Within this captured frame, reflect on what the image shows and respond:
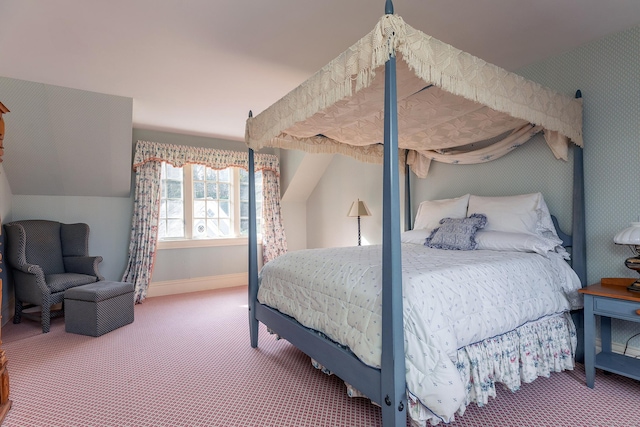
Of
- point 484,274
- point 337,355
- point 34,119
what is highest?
point 34,119

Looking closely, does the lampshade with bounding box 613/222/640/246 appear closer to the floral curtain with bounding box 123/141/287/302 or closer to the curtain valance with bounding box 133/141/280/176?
the curtain valance with bounding box 133/141/280/176

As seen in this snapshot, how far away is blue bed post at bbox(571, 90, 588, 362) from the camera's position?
2477 millimetres

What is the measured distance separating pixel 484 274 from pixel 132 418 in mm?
2145

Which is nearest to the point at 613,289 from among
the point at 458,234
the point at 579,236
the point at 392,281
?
the point at 579,236

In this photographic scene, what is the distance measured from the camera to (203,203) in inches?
204

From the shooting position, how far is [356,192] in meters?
4.78

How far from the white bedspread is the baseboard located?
2876mm

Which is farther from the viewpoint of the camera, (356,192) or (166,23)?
(356,192)

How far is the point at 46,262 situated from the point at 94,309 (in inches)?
49.3

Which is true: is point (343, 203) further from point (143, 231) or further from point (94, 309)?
point (94, 309)

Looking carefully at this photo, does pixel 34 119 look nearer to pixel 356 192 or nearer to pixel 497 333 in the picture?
pixel 356 192

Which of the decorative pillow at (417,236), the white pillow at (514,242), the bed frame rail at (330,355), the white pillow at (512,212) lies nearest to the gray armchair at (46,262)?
the bed frame rail at (330,355)

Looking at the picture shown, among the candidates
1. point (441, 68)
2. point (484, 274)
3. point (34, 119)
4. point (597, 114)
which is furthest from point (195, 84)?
point (597, 114)

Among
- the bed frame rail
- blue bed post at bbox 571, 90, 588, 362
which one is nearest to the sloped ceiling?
the bed frame rail
